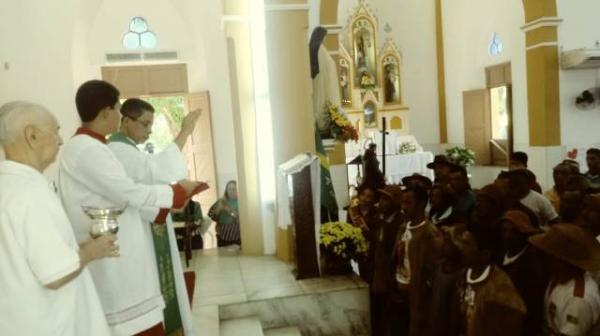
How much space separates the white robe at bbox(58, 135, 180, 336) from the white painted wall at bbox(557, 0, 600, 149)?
8302mm

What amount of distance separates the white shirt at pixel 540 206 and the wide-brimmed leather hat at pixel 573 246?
1.71 metres

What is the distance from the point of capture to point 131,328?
2482mm

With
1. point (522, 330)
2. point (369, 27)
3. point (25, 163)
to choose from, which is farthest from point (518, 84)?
point (25, 163)

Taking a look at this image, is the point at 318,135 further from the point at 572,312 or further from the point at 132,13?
the point at 132,13

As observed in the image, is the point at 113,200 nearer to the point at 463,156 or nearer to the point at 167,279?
the point at 167,279

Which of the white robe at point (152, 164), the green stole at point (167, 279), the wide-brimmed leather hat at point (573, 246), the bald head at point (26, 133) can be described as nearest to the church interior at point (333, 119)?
the wide-brimmed leather hat at point (573, 246)

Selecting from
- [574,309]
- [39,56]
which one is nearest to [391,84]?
[39,56]

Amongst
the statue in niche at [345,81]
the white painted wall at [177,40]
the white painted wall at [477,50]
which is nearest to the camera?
the white painted wall at [177,40]

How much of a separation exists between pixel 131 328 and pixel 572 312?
2097 mm

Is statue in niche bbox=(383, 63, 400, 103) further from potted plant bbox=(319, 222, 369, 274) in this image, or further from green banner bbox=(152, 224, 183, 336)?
green banner bbox=(152, 224, 183, 336)

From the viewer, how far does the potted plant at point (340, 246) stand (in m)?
4.52

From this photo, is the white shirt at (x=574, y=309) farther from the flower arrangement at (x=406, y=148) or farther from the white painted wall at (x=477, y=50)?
the flower arrangement at (x=406, y=148)

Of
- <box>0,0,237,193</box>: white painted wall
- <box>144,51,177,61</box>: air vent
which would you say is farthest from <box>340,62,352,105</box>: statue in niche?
<box>144,51,177,61</box>: air vent

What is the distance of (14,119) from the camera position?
1812mm
